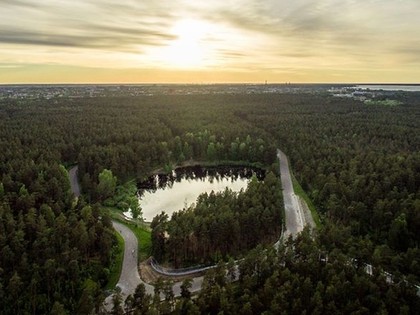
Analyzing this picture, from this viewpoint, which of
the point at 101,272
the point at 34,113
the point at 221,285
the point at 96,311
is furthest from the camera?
the point at 34,113

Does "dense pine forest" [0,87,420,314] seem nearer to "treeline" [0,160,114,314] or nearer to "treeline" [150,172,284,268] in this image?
"treeline" [0,160,114,314]

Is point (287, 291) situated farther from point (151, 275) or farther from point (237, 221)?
point (151, 275)

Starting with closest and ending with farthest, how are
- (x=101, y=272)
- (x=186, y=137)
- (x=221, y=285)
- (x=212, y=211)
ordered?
(x=221, y=285) → (x=101, y=272) → (x=212, y=211) → (x=186, y=137)

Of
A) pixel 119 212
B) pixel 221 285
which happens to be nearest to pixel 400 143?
pixel 119 212

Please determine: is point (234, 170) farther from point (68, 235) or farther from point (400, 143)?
point (68, 235)

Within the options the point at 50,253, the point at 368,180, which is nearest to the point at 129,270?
the point at 50,253

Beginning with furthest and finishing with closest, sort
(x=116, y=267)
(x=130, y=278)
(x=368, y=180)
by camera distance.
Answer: (x=368, y=180) → (x=116, y=267) → (x=130, y=278)

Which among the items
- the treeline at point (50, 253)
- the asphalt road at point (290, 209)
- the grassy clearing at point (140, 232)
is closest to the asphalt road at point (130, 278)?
the grassy clearing at point (140, 232)
